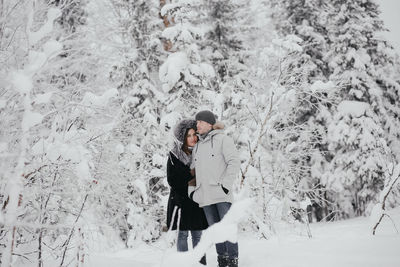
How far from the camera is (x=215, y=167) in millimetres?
3398

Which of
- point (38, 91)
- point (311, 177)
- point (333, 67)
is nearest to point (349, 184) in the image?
point (311, 177)

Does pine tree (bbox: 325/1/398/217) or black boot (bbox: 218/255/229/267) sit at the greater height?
pine tree (bbox: 325/1/398/217)

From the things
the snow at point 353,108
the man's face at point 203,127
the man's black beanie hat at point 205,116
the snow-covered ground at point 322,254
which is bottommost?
the snow-covered ground at point 322,254

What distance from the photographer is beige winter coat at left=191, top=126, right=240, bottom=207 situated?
10.8 ft

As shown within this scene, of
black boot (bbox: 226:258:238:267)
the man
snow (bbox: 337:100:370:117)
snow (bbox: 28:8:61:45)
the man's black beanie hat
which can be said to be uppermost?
snow (bbox: 337:100:370:117)

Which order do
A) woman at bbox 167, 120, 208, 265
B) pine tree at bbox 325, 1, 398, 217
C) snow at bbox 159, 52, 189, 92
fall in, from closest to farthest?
woman at bbox 167, 120, 208, 265 < snow at bbox 159, 52, 189, 92 < pine tree at bbox 325, 1, 398, 217

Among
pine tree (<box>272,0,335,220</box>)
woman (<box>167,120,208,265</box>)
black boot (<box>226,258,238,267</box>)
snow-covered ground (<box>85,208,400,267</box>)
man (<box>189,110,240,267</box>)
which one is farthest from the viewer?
pine tree (<box>272,0,335,220</box>)

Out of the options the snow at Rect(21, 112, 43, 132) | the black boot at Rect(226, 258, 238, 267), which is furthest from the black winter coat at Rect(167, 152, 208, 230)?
the snow at Rect(21, 112, 43, 132)

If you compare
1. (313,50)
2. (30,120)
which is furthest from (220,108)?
(313,50)

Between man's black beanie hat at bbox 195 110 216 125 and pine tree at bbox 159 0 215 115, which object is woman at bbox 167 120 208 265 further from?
pine tree at bbox 159 0 215 115

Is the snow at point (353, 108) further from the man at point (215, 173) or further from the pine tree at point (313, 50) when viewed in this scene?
the man at point (215, 173)

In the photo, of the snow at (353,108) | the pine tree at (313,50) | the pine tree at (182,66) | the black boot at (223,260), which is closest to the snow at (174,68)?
the pine tree at (182,66)

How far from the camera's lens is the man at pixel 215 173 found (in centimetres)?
324

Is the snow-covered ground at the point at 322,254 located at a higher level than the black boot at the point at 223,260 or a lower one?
lower
